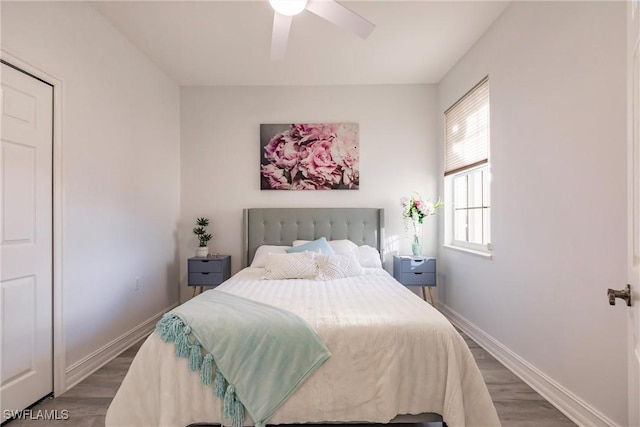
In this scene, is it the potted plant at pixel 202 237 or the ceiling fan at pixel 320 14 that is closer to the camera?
the ceiling fan at pixel 320 14

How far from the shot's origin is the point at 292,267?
9.64ft

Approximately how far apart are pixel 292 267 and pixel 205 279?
4.11 ft

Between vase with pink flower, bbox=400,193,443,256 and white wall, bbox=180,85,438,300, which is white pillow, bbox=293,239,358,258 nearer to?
white wall, bbox=180,85,438,300

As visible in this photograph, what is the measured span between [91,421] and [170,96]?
323 centimetres

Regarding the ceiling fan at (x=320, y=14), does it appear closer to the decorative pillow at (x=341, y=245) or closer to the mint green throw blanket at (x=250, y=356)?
the mint green throw blanket at (x=250, y=356)

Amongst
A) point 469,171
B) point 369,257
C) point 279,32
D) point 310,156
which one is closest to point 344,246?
point 369,257

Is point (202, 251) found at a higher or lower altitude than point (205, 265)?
higher

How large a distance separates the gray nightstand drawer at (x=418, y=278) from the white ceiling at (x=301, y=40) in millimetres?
2238

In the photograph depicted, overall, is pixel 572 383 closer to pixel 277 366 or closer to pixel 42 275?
pixel 277 366

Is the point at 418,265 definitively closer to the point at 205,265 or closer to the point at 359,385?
the point at 359,385

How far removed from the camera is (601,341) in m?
1.71

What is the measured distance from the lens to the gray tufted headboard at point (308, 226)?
3.84 meters

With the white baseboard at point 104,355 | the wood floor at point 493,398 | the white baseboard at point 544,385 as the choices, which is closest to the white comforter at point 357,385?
the wood floor at point 493,398

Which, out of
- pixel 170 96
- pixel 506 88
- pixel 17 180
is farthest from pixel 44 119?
pixel 506 88
